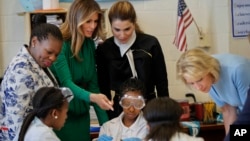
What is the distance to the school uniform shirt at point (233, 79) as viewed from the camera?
2209 millimetres

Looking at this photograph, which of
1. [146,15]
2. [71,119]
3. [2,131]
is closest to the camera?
[2,131]

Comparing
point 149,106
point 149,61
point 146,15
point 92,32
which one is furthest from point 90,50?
point 146,15

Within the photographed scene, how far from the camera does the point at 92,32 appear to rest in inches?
101

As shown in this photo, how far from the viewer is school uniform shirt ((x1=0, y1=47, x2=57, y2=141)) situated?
1.96 m

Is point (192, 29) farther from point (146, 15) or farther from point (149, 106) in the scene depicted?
point (149, 106)

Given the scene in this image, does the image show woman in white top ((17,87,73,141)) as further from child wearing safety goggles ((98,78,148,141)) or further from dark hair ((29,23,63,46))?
child wearing safety goggles ((98,78,148,141))

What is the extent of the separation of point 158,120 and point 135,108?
1.92ft

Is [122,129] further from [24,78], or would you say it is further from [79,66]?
[24,78]

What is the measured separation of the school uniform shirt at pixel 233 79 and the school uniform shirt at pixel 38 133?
95 centimetres

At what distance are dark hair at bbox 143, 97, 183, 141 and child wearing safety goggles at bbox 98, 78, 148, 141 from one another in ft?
1.68

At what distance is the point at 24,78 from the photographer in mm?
1974

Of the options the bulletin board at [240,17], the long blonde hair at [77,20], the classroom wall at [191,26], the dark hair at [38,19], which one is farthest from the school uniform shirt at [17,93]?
the bulletin board at [240,17]

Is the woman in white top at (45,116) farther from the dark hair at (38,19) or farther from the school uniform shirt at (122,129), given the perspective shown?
the dark hair at (38,19)

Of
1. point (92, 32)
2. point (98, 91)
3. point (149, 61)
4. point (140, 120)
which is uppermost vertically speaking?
point (92, 32)
